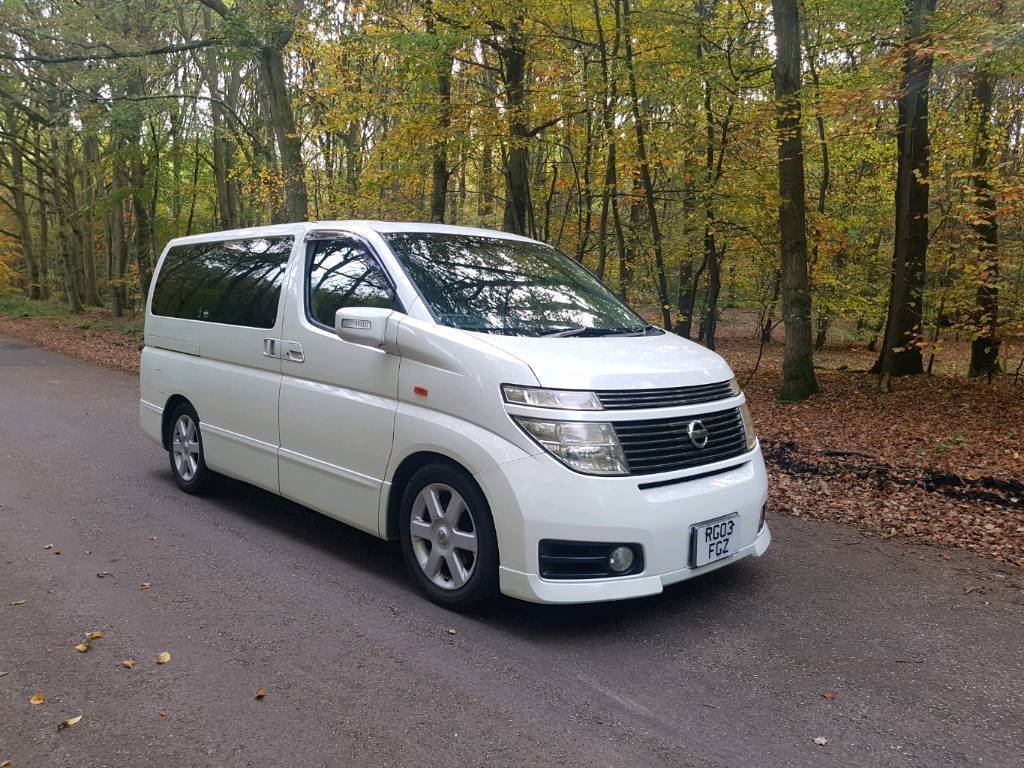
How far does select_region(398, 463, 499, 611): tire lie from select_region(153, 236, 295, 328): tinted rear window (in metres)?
1.83

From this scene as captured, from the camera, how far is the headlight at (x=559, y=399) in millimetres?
3564

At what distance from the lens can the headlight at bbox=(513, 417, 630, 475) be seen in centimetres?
353

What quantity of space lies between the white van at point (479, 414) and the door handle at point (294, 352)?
0.07ft

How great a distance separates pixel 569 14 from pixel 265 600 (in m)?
13.0

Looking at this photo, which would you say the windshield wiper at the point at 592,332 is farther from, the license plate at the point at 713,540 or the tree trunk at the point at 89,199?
the tree trunk at the point at 89,199

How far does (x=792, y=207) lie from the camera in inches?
416

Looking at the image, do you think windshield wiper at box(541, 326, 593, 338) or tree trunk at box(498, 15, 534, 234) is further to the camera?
tree trunk at box(498, 15, 534, 234)

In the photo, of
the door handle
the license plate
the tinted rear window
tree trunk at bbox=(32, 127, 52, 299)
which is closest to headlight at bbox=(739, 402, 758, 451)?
the license plate

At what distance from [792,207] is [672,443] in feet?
26.3

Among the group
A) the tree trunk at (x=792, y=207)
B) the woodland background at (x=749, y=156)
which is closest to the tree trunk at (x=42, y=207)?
the woodland background at (x=749, y=156)

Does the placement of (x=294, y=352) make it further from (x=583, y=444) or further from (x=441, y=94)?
(x=441, y=94)

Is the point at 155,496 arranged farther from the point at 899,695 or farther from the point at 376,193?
the point at 376,193

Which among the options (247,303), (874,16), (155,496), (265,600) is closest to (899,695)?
(265,600)

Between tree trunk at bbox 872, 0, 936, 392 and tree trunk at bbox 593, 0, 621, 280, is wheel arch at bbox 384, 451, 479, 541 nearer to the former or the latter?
tree trunk at bbox 872, 0, 936, 392
